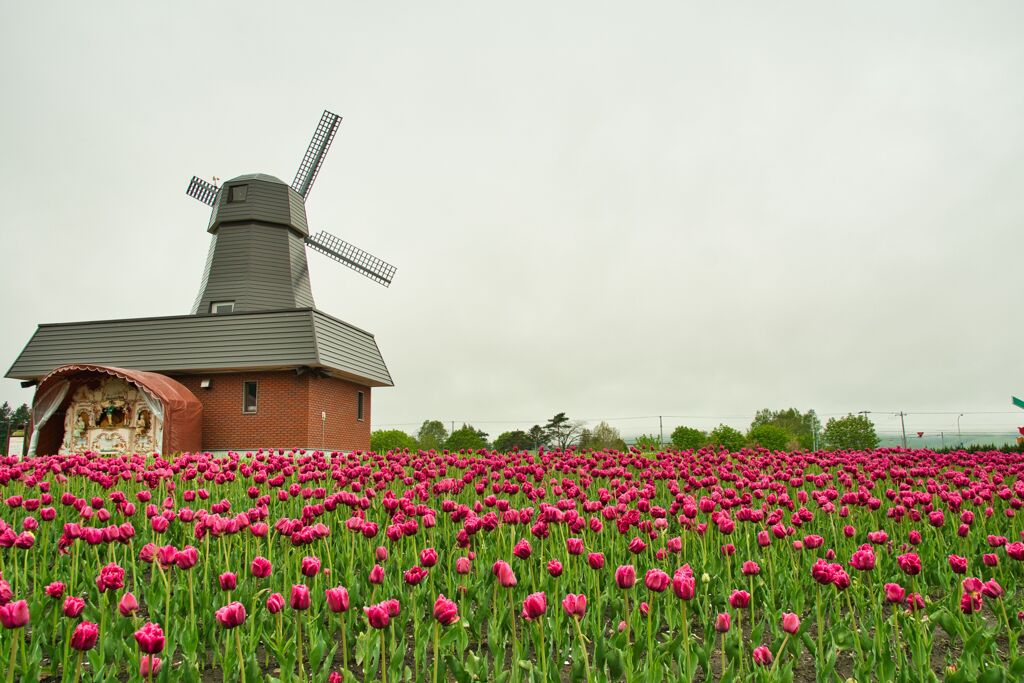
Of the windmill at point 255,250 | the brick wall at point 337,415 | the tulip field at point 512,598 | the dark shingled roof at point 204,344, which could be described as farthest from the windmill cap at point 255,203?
the tulip field at point 512,598

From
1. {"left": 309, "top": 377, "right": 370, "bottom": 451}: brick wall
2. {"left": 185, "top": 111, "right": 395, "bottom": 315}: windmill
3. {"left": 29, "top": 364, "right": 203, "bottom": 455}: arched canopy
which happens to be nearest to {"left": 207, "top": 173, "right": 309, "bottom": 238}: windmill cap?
{"left": 185, "top": 111, "right": 395, "bottom": 315}: windmill

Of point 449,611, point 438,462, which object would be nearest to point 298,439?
point 438,462

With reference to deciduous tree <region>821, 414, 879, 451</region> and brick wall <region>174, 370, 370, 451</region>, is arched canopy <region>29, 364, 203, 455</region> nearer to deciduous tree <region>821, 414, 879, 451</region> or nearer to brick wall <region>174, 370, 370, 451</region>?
brick wall <region>174, 370, 370, 451</region>

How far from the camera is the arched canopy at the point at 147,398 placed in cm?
2344

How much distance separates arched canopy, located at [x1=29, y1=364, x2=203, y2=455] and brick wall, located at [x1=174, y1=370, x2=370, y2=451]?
64cm

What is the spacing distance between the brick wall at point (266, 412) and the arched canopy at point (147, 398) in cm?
64

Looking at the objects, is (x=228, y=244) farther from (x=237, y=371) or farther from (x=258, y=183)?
(x=237, y=371)

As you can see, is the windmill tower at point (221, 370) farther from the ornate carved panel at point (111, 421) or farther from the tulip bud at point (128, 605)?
the tulip bud at point (128, 605)

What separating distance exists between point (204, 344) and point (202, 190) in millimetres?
12893

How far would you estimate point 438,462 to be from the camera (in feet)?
33.3

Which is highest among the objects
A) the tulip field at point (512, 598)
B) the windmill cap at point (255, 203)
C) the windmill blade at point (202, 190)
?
the windmill blade at point (202, 190)

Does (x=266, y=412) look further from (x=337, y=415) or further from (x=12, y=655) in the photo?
(x=12, y=655)

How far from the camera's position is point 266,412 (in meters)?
25.8

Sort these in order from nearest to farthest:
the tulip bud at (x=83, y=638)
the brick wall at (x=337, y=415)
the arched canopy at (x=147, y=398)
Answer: the tulip bud at (x=83, y=638) → the arched canopy at (x=147, y=398) → the brick wall at (x=337, y=415)
